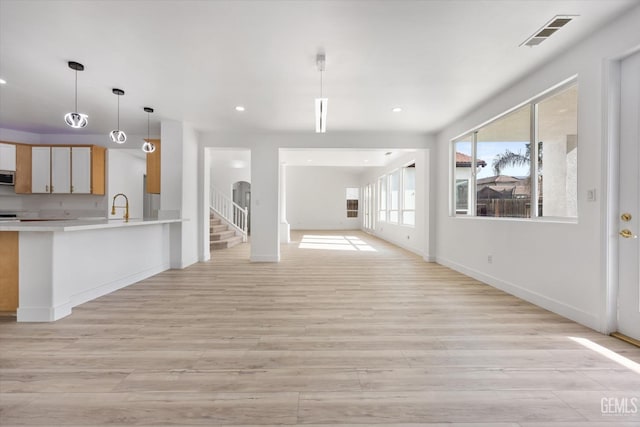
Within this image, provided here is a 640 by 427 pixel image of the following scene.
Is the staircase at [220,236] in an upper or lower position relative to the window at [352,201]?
lower

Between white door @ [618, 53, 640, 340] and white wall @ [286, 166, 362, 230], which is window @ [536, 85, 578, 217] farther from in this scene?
white wall @ [286, 166, 362, 230]

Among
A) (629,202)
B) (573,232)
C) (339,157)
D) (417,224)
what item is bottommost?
(417,224)

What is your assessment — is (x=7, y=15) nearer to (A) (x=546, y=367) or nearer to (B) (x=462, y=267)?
(A) (x=546, y=367)

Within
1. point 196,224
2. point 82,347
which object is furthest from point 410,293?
point 196,224

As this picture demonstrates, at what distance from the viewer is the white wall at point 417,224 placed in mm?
6268

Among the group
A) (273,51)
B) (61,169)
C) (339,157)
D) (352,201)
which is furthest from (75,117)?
(352,201)

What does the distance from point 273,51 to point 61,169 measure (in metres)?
5.85

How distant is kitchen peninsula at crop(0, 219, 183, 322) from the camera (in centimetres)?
282

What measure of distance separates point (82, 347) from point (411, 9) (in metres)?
3.79

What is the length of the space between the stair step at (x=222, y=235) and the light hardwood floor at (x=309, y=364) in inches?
173

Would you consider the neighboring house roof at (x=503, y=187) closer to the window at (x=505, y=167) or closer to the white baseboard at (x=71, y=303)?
the window at (x=505, y=167)

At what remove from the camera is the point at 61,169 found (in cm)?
598

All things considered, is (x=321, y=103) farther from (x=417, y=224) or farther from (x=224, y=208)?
(x=224, y=208)

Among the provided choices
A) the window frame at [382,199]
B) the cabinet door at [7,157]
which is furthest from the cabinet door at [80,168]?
the window frame at [382,199]
